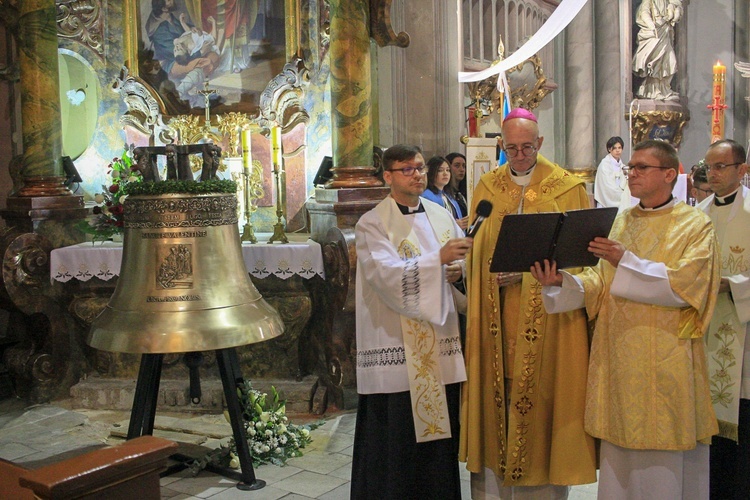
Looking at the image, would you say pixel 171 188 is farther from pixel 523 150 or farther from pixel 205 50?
pixel 205 50

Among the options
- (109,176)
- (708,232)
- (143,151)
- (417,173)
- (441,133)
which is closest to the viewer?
(708,232)

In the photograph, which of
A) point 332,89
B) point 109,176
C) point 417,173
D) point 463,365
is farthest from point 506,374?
point 109,176

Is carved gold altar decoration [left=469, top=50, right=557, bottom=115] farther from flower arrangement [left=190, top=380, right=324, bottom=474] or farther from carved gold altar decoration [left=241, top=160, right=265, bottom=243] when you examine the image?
flower arrangement [left=190, top=380, right=324, bottom=474]

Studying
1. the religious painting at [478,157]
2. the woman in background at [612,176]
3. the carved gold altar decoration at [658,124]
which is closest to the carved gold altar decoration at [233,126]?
the religious painting at [478,157]

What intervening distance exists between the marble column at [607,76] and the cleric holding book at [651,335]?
31.9 ft

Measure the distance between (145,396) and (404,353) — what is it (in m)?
1.57

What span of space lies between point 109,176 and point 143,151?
3299 millimetres

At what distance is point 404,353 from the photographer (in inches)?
151

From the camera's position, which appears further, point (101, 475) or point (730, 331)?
point (730, 331)

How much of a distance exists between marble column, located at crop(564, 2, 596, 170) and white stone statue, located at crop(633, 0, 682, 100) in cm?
108

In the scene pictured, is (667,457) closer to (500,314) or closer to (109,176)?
(500,314)

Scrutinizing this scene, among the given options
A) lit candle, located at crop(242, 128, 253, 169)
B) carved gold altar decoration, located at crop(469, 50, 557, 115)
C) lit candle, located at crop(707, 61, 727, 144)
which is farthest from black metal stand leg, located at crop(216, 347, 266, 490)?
carved gold altar decoration, located at crop(469, 50, 557, 115)

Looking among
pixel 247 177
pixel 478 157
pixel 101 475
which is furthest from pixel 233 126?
pixel 101 475

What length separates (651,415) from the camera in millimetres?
3443
